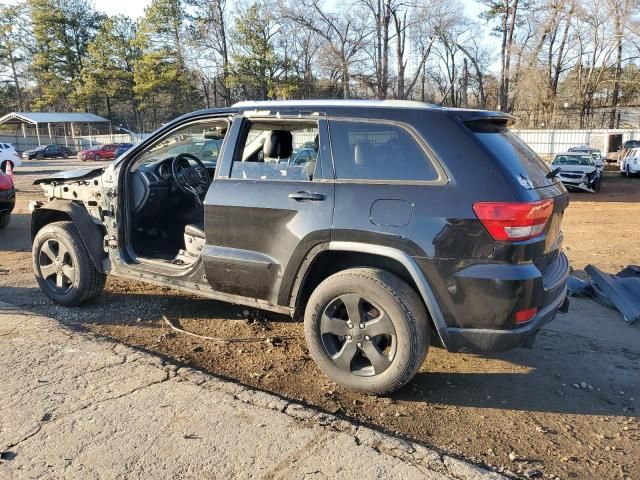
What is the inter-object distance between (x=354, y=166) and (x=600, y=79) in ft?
164

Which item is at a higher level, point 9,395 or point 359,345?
point 359,345

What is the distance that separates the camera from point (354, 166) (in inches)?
134

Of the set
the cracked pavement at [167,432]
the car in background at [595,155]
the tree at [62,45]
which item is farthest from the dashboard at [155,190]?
the tree at [62,45]

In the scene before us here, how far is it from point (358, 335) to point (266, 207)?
1.07 m

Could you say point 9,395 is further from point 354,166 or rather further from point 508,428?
point 508,428

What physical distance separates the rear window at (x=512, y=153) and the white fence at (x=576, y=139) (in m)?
31.8

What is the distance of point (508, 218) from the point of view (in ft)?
9.74

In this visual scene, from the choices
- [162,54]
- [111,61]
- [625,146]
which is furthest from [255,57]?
[625,146]

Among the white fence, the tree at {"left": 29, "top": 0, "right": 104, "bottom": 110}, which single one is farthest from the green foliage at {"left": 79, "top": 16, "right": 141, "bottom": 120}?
the white fence

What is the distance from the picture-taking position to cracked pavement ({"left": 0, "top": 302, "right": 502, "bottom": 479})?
8.77 ft

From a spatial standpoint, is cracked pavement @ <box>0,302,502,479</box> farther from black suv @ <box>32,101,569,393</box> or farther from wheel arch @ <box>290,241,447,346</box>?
wheel arch @ <box>290,241,447,346</box>

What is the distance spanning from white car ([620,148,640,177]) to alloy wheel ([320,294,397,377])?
1016 inches

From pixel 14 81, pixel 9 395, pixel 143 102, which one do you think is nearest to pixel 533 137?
pixel 9 395

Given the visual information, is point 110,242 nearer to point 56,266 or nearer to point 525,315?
point 56,266
